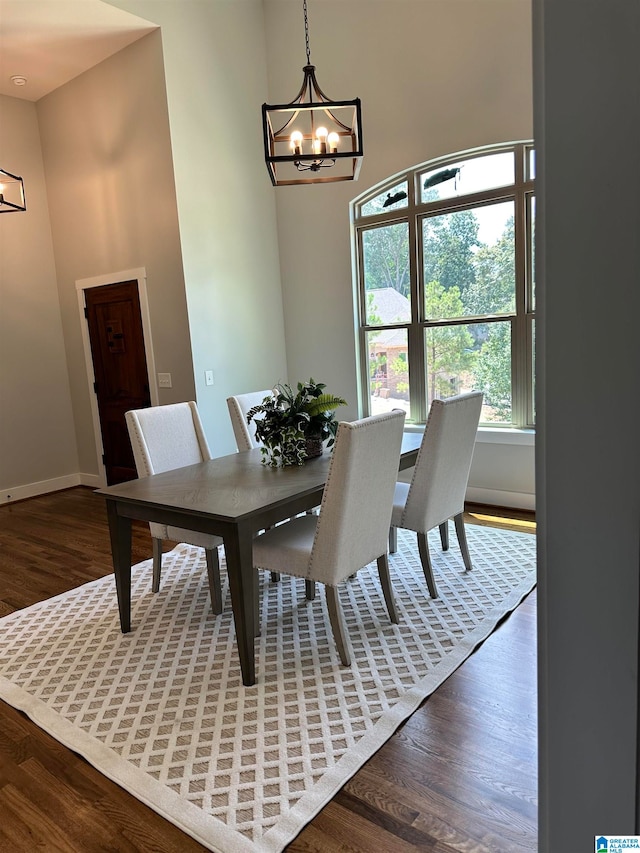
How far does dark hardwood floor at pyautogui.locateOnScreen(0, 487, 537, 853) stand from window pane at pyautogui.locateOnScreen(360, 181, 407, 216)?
3.57m

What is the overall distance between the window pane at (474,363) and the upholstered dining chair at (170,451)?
2.08 meters

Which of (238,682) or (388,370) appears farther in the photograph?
(388,370)

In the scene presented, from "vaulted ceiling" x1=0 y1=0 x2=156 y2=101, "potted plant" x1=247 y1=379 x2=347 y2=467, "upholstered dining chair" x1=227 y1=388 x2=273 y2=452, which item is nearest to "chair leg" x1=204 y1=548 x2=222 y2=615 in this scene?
"potted plant" x1=247 y1=379 x2=347 y2=467

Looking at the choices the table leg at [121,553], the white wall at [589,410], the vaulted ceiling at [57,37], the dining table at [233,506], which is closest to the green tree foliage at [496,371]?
the dining table at [233,506]

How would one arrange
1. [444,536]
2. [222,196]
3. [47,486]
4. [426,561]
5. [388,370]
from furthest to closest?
[47,486] → [388,370] → [222,196] → [444,536] → [426,561]

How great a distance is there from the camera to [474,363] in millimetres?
4500

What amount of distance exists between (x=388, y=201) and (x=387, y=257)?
45 cm

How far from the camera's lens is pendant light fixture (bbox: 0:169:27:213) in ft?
12.8

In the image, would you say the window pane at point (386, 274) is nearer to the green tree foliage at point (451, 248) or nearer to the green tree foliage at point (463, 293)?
the green tree foliage at point (463, 293)

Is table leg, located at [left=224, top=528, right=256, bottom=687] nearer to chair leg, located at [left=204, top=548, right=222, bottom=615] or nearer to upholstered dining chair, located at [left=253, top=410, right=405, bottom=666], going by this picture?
upholstered dining chair, located at [left=253, top=410, right=405, bottom=666]

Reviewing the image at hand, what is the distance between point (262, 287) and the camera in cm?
526

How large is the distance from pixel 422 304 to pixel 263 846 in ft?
12.9

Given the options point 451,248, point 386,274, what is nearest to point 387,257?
point 386,274

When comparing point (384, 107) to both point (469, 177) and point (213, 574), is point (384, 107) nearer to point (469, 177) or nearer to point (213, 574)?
point (469, 177)
